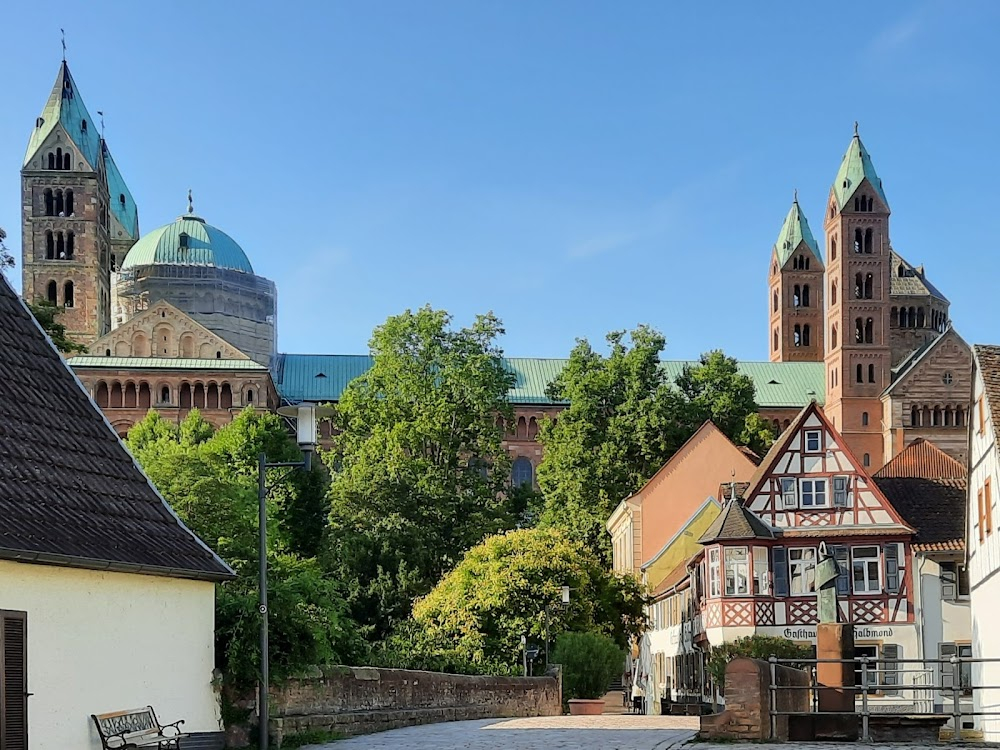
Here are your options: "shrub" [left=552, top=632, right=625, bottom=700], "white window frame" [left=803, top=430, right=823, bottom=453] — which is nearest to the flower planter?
"shrub" [left=552, top=632, right=625, bottom=700]

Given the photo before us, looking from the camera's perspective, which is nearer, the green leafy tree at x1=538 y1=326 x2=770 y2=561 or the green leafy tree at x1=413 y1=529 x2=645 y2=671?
the green leafy tree at x1=413 y1=529 x2=645 y2=671

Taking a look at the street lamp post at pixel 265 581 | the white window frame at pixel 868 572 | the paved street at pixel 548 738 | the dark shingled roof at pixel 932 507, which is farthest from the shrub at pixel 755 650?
the street lamp post at pixel 265 581

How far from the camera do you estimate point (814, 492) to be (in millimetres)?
44031

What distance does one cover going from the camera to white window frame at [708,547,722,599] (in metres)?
43.9

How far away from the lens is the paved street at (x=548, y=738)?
20.8 meters

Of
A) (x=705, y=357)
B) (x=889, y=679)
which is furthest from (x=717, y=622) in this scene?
(x=705, y=357)

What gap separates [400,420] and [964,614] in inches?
1091

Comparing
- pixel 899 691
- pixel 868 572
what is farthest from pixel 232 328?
pixel 899 691

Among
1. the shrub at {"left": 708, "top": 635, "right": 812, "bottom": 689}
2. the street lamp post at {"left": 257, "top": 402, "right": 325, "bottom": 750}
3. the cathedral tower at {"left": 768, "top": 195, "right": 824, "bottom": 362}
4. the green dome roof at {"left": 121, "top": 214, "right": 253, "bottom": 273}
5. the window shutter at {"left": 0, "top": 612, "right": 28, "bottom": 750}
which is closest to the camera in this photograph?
the window shutter at {"left": 0, "top": 612, "right": 28, "bottom": 750}

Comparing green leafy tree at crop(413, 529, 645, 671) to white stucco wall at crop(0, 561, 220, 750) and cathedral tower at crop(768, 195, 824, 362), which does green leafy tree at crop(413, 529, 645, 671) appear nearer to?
white stucco wall at crop(0, 561, 220, 750)

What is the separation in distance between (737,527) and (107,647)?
92.8ft

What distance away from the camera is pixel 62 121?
107 m

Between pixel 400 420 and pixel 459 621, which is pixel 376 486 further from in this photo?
pixel 459 621

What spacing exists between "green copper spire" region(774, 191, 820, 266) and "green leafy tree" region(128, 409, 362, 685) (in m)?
69.9
